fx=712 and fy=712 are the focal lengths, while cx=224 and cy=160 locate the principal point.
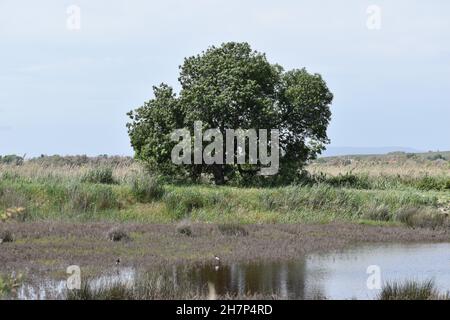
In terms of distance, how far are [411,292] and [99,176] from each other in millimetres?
19138

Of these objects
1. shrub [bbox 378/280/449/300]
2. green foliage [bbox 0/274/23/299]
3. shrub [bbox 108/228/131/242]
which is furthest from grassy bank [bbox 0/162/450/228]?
shrub [bbox 378/280/449/300]

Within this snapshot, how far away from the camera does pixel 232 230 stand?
71.8 feet

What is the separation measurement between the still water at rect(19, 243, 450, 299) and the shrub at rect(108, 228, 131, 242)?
12.8ft

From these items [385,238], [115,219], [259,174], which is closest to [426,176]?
[259,174]

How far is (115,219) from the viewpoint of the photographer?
80.0ft

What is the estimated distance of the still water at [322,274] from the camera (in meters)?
13.9

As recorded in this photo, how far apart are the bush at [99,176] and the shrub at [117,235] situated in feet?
29.6

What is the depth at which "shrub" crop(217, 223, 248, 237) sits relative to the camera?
21.7m

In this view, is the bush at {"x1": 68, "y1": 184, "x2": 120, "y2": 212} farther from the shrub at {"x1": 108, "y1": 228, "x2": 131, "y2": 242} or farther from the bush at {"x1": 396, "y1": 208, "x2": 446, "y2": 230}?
the bush at {"x1": 396, "y1": 208, "x2": 446, "y2": 230}

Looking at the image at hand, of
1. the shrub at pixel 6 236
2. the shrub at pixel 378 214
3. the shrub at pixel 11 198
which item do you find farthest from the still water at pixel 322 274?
the shrub at pixel 11 198
